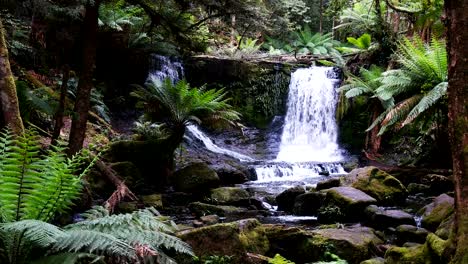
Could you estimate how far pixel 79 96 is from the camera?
516cm

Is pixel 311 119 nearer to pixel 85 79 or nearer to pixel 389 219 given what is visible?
pixel 389 219

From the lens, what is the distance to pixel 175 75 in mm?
14234

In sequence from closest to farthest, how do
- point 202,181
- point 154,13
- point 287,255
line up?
point 287,255 → point 154,13 → point 202,181

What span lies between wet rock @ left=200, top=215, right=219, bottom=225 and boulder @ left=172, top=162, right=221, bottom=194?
1.80 meters

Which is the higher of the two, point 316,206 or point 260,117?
point 260,117

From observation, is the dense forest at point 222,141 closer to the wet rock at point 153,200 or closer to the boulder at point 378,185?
the boulder at point 378,185

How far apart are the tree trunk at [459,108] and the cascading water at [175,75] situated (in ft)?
30.4

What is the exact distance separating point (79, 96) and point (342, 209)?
3.90 meters

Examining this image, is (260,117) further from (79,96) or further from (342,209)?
(79,96)

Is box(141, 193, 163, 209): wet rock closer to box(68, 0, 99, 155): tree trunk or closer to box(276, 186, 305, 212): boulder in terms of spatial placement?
box(68, 0, 99, 155): tree trunk

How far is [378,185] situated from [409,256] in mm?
3760

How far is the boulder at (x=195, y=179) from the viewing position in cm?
782

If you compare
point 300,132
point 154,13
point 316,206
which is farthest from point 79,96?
point 300,132

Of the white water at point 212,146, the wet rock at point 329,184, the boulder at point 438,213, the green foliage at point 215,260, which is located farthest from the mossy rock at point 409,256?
the white water at point 212,146
